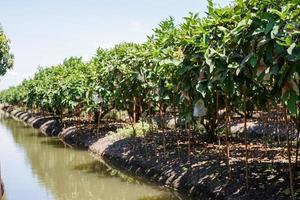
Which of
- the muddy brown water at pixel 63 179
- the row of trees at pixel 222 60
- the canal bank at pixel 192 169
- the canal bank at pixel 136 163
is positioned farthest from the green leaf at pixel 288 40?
the muddy brown water at pixel 63 179

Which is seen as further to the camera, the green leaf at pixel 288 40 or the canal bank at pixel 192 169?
the canal bank at pixel 192 169

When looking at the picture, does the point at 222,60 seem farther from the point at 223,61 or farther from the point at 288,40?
the point at 288,40

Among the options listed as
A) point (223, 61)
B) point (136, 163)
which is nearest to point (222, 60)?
point (223, 61)

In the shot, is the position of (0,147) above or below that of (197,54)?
below

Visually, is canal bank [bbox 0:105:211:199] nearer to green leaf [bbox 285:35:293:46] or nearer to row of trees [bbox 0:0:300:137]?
row of trees [bbox 0:0:300:137]

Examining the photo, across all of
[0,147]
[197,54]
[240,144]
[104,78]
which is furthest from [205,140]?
[0,147]

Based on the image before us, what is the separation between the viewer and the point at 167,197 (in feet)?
37.7

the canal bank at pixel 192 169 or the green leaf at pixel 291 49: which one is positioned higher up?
the green leaf at pixel 291 49

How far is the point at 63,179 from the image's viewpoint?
50.8 feet

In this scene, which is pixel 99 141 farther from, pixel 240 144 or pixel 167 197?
pixel 167 197

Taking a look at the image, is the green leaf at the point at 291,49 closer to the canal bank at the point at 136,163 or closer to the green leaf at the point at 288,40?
the green leaf at the point at 288,40

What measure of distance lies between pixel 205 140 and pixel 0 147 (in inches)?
587

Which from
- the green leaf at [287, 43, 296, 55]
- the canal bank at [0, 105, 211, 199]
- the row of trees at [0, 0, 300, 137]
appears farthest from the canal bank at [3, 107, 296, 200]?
the green leaf at [287, 43, 296, 55]

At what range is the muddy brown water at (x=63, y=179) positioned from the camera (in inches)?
502
